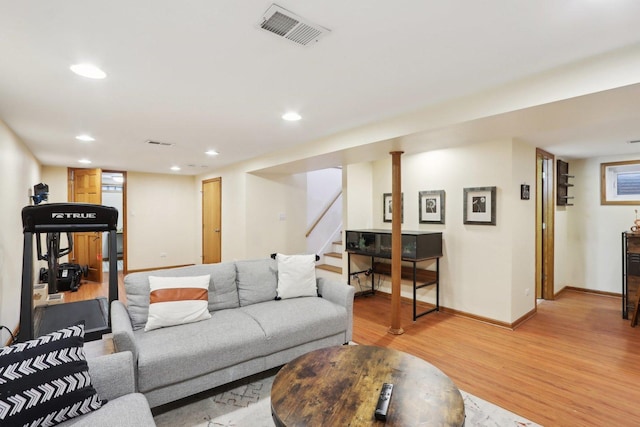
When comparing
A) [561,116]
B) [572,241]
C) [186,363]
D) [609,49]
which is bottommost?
[186,363]

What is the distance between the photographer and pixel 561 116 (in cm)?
244

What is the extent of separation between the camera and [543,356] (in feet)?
10.0

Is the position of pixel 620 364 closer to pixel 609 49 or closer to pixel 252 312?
pixel 609 49

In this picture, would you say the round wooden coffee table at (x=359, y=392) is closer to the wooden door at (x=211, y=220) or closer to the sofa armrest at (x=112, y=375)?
the sofa armrest at (x=112, y=375)

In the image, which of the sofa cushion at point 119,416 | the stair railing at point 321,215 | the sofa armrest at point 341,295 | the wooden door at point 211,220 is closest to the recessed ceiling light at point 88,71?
the sofa cushion at point 119,416

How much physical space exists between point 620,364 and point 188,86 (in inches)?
171

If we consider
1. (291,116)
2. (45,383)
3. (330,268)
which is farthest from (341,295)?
(330,268)

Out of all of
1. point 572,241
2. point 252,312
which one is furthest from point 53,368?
point 572,241

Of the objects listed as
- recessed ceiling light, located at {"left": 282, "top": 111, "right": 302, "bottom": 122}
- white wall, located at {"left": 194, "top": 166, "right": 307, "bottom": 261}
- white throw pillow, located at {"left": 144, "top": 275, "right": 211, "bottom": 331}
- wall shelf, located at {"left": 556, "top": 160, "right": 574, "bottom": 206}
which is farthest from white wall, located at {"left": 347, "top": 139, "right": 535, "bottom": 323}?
white throw pillow, located at {"left": 144, "top": 275, "right": 211, "bottom": 331}

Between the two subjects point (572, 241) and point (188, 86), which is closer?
point (188, 86)

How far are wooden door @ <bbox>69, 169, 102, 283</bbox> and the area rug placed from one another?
17.1 ft

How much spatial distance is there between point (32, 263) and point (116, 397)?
133 cm

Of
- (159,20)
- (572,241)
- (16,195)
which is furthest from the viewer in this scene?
(572,241)

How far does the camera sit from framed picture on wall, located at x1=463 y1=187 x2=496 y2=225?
12.7 ft
